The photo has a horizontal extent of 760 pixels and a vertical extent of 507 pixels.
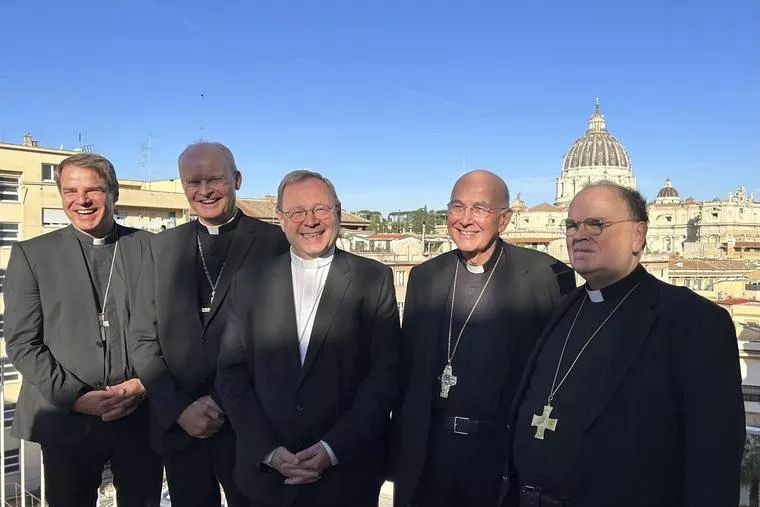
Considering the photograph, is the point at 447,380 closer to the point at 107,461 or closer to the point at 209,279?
the point at 209,279

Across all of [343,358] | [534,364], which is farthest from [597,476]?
[343,358]

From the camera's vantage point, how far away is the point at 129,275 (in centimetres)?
297

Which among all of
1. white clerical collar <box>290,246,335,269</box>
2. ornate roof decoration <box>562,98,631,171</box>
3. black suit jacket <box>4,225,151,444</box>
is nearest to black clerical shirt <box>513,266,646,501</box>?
white clerical collar <box>290,246,335,269</box>

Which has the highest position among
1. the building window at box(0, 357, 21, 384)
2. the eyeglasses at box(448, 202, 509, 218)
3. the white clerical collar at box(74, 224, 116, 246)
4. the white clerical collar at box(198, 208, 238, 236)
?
the eyeglasses at box(448, 202, 509, 218)

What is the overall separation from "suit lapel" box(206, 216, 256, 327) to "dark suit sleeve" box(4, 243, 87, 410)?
26.5 inches

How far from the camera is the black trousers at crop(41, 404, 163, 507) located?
2.81 m

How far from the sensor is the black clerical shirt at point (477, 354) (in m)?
2.60

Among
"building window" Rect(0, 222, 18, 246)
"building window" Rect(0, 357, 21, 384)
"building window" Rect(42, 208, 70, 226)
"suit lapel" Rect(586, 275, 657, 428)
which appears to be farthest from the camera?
"building window" Rect(42, 208, 70, 226)

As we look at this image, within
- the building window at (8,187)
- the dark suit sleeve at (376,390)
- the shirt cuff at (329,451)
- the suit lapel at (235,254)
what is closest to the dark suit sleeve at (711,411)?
the dark suit sleeve at (376,390)

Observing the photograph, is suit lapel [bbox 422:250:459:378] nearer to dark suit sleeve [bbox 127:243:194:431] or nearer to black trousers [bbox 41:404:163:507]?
dark suit sleeve [bbox 127:243:194:431]

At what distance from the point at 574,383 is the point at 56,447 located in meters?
2.29

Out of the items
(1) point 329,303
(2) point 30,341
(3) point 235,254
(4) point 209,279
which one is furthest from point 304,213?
(2) point 30,341

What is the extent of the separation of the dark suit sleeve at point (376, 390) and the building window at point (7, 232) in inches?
1007

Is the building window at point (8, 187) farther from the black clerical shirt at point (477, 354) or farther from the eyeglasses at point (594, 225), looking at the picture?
the eyeglasses at point (594, 225)
